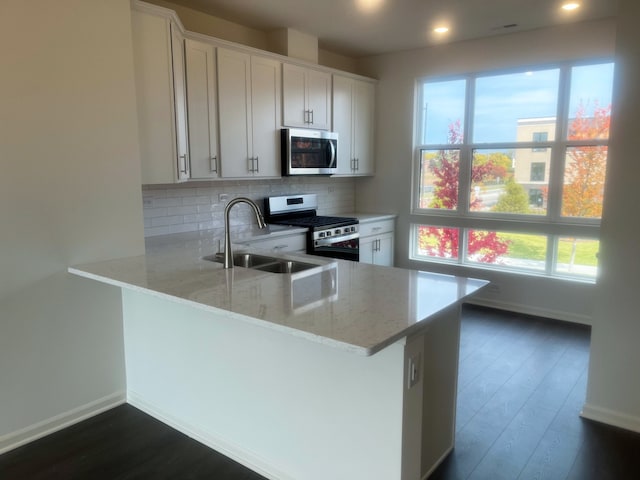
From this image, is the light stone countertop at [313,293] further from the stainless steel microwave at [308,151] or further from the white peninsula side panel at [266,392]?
the stainless steel microwave at [308,151]

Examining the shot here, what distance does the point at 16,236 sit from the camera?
234 centimetres

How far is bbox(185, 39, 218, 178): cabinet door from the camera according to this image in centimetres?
346

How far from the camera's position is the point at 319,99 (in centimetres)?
463

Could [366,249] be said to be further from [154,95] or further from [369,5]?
[154,95]

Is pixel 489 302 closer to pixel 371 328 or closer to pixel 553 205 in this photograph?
pixel 553 205

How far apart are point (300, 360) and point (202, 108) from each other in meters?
2.30

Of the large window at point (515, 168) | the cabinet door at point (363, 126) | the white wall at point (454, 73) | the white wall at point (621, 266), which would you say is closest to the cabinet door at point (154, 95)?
the cabinet door at point (363, 126)

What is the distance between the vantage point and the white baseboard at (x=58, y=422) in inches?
95.3

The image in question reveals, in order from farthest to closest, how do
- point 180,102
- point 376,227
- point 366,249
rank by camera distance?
point 376,227 < point 366,249 < point 180,102

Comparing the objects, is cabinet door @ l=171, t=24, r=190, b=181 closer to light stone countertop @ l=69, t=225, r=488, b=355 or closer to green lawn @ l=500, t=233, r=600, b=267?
light stone countertop @ l=69, t=225, r=488, b=355

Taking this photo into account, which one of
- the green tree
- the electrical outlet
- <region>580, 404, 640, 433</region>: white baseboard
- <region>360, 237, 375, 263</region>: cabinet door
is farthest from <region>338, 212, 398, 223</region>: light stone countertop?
the electrical outlet

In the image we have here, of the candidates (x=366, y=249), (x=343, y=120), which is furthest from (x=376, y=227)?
(x=343, y=120)

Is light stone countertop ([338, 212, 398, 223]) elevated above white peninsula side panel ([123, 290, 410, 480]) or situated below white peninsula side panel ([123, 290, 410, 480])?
above

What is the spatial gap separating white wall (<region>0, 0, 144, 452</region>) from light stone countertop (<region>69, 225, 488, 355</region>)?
20cm
